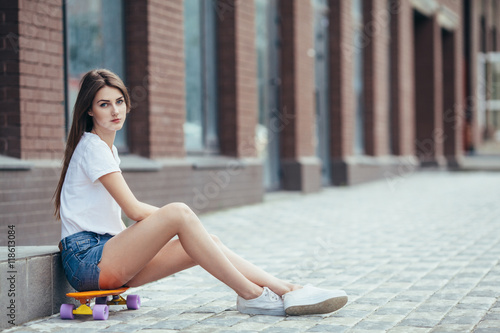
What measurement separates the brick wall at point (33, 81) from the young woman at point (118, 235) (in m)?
2.52

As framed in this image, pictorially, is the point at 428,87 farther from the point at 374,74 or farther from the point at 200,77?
the point at 200,77

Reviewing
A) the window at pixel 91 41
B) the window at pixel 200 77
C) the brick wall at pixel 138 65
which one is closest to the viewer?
the window at pixel 91 41

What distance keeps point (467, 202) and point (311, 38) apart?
395 centimetres

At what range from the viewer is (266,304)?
13.7ft

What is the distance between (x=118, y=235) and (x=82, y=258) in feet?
0.75

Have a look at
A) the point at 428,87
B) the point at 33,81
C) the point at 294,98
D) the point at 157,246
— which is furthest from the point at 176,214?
the point at 428,87

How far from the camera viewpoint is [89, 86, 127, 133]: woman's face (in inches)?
164

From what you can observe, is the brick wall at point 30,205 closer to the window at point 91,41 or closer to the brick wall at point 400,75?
the window at point 91,41

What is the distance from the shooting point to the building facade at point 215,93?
668cm

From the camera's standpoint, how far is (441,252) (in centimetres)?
668

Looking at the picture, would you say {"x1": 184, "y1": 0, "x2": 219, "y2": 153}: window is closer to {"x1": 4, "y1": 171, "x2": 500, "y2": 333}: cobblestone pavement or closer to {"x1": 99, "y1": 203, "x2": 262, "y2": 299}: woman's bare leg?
{"x1": 4, "y1": 171, "x2": 500, "y2": 333}: cobblestone pavement

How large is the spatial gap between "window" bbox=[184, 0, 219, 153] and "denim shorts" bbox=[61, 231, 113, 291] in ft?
19.7

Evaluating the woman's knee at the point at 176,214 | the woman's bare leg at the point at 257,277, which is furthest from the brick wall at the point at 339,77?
the woman's knee at the point at 176,214

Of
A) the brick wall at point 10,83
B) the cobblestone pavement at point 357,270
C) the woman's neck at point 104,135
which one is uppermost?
the brick wall at point 10,83
